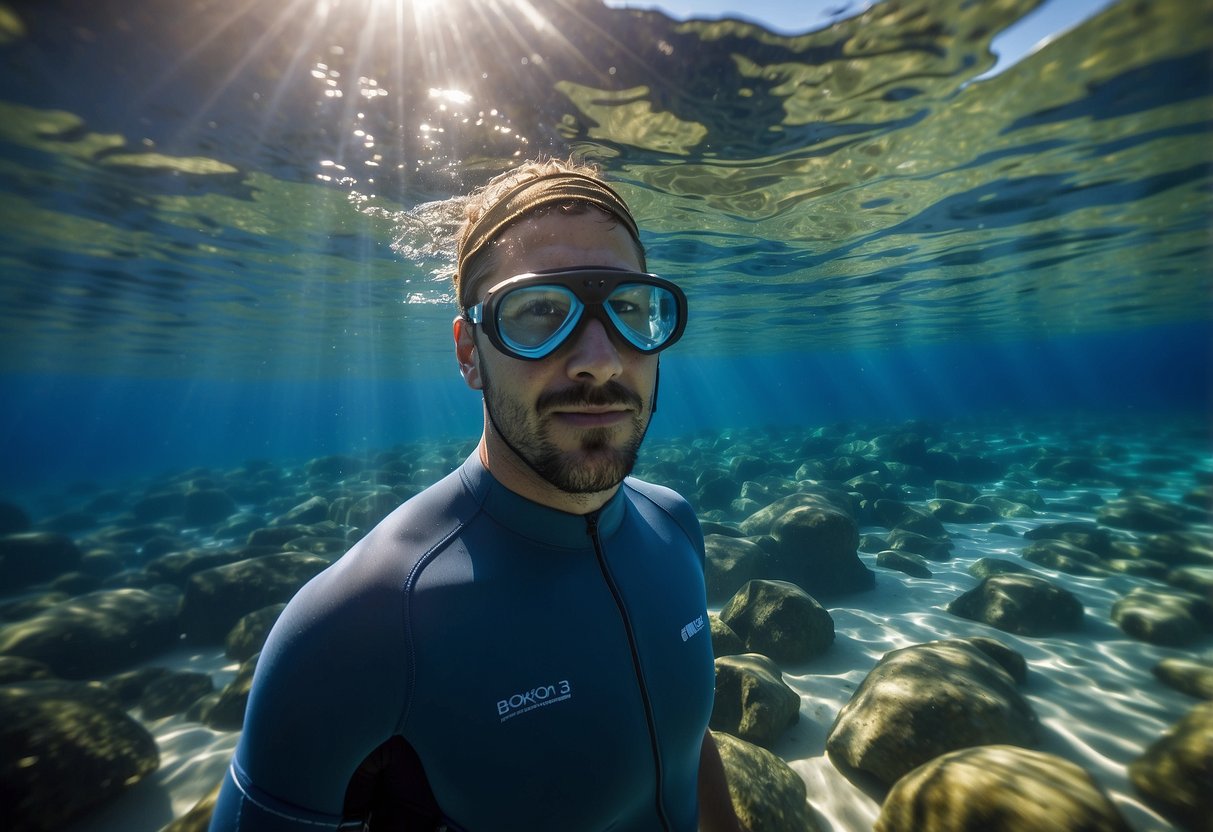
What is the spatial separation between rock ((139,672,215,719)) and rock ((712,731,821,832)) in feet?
23.7

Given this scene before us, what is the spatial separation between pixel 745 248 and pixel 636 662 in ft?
50.2

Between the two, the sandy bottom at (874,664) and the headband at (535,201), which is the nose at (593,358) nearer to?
the headband at (535,201)

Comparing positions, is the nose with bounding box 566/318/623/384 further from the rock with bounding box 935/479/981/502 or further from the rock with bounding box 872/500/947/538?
the rock with bounding box 935/479/981/502

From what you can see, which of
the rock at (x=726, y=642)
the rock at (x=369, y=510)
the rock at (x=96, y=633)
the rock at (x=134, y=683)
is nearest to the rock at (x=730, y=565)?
the rock at (x=726, y=642)

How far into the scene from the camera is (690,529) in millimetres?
3121

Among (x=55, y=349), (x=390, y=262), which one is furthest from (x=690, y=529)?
(x=55, y=349)

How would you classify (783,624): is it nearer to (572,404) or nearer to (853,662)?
(853,662)

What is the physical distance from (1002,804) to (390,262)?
1724cm

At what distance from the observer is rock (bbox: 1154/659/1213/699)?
573 centimetres

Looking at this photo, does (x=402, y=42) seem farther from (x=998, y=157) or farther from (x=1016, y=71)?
(x=998, y=157)

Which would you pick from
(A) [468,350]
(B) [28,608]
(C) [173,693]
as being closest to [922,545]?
(A) [468,350]

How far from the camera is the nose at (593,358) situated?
6.57 feet

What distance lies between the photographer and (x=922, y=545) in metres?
11.7

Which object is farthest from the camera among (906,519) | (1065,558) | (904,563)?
(906,519)
